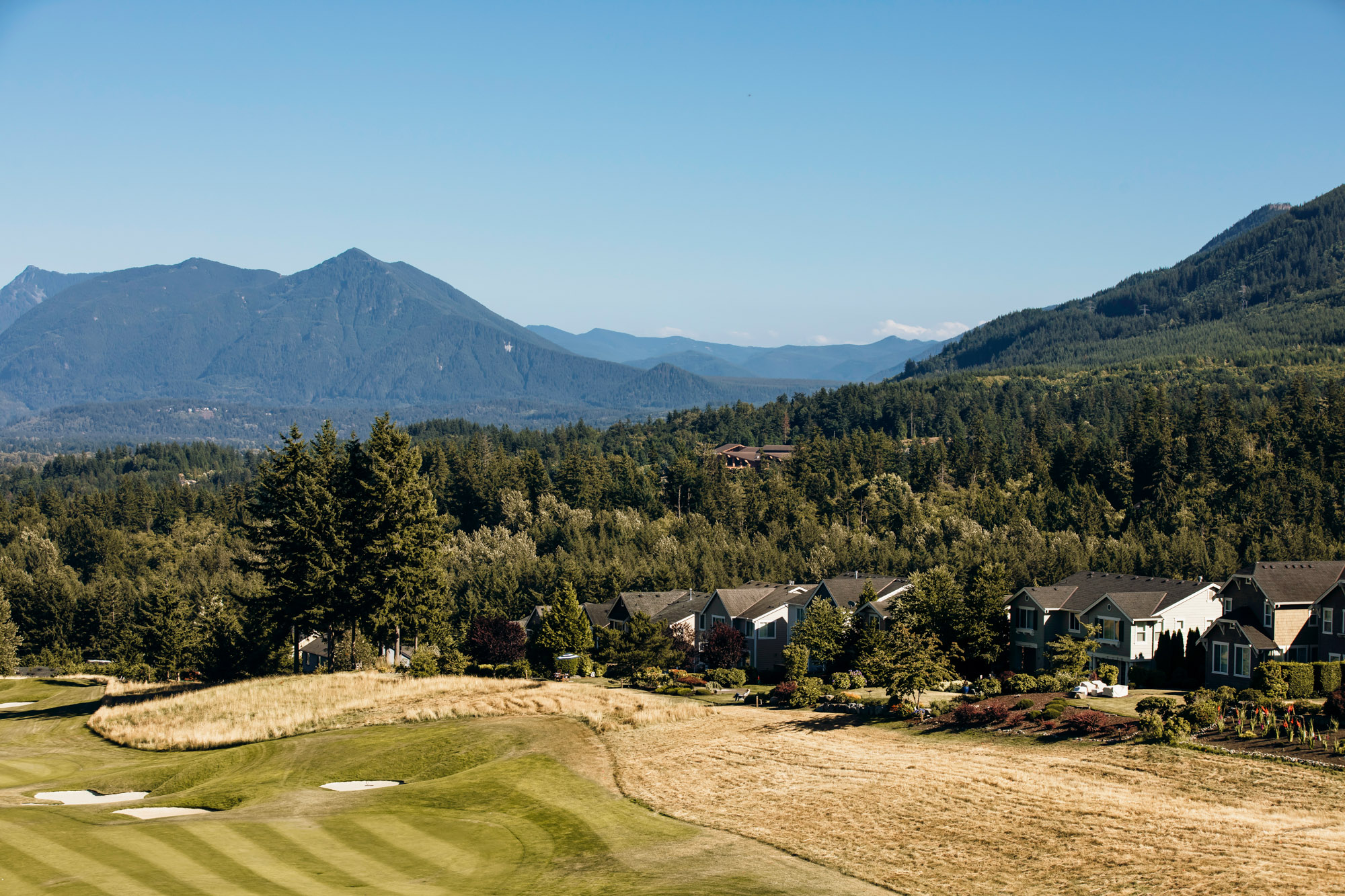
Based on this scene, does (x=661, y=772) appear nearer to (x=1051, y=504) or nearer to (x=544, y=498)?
(x=1051, y=504)

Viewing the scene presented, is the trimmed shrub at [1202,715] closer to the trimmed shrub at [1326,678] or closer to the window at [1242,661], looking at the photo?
the trimmed shrub at [1326,678]

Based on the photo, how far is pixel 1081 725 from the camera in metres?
41.4

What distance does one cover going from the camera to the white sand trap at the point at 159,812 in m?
30.5

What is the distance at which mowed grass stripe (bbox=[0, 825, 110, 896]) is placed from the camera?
72.3 ft

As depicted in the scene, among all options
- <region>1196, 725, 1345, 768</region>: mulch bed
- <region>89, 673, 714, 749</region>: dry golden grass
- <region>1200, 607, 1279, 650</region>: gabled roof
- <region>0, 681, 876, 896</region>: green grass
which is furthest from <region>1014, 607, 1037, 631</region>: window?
<region>0, 681, 876, 896</region>: green grass

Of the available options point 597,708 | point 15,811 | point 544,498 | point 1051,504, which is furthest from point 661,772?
point 544,498

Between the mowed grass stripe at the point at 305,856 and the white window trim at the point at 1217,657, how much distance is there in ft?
151

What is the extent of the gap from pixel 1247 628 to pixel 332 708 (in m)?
44.9

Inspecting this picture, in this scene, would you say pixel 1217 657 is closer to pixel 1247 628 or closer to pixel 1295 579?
pixel 1247 628

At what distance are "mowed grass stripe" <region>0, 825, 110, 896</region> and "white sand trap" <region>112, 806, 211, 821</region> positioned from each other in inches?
230

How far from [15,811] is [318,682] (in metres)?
24.4

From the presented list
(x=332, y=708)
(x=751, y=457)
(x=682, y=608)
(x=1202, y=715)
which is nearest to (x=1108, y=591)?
(x=1202, y=715)

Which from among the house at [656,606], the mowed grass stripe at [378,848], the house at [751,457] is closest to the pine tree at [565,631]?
the house at [656,606]

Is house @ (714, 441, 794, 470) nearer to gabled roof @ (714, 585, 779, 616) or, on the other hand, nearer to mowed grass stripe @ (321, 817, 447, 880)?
gabled roof @ (714, 585, 779, 616)
